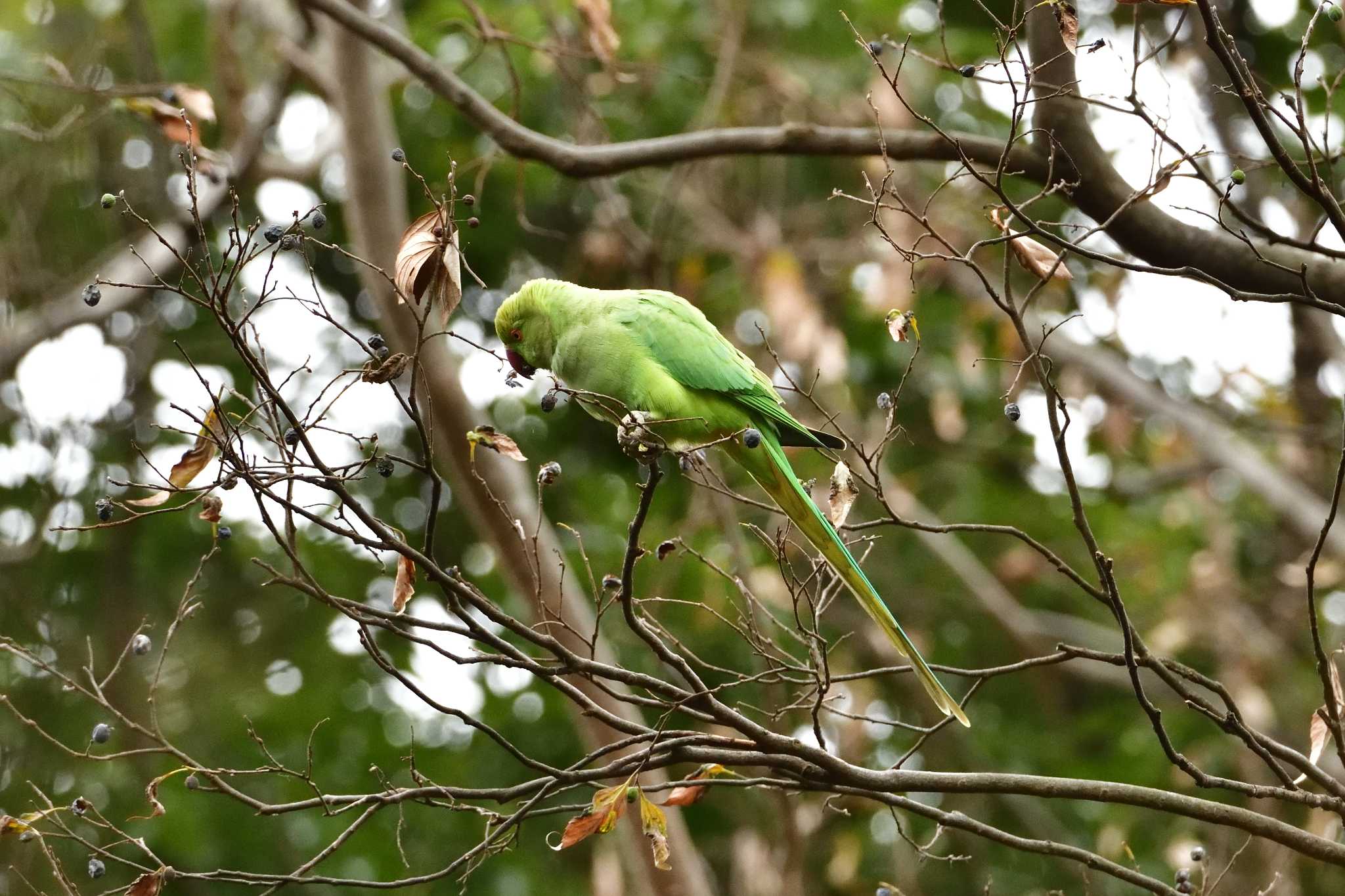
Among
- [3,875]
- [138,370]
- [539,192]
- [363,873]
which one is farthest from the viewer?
[539,192]

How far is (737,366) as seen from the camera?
4633 mm

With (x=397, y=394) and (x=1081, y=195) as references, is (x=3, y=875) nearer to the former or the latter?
(x=397, y=394)

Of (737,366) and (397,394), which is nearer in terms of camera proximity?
(397,394)

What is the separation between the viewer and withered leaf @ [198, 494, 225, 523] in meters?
3.02

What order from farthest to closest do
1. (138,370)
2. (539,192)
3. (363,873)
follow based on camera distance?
(539,192) < (138,370) < (363,873)

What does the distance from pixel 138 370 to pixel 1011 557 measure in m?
6.74

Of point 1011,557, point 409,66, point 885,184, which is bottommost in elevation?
point 885,184

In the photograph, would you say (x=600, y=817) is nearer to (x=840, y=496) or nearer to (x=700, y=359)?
(x=840, y=496)

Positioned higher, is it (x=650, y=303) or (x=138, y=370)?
(x=138, y=370)

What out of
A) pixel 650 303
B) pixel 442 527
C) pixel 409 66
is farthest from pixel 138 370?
pixel 650 303

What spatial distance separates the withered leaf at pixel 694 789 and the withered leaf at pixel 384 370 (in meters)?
1.41

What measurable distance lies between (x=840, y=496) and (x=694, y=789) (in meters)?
0.98

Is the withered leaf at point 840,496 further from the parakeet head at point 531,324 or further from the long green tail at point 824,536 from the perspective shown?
Answer: the parakeet head at point 531,324

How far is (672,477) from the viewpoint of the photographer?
9.67 m
